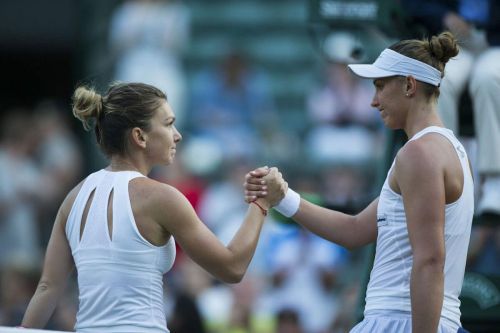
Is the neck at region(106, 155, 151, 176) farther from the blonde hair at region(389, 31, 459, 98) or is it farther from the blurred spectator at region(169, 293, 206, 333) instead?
the blurred spectator at region(169, 293, 206, 333)

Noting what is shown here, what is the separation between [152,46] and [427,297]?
7547 mm

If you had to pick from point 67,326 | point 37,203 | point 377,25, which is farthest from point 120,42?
point 377,25

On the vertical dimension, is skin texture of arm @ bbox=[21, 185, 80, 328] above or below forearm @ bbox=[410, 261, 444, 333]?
below

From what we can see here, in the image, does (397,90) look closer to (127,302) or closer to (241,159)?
(127,302)

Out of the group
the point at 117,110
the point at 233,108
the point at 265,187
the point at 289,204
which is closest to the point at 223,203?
the point at 233,108

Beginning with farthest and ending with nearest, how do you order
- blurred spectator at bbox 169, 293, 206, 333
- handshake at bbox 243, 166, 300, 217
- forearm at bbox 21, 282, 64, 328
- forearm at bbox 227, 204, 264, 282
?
blurred spectator at bbox 169, 293, 206, 333 < handshake at bbox 243, 166, 300, 217 < forearm at bbox 21, 282, 64, 328 < forearm at bbox 227, 204, 264, 282

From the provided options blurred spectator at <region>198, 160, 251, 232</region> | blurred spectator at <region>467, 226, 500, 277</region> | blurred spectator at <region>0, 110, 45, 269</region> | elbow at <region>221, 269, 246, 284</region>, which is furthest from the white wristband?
blurred spectator at <region>0, 110, 45, 269</region>

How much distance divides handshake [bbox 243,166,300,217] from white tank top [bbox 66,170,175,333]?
0.48m

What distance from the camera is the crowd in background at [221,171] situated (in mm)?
8984

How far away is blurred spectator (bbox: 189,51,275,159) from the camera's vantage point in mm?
10789

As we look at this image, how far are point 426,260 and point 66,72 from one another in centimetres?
964

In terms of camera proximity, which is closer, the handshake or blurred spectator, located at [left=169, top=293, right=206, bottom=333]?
the handshake

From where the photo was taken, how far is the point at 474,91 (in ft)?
18.9

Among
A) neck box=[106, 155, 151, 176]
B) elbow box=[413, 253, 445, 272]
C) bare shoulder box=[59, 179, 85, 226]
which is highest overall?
neck box=[106, 155, 151, 176]
